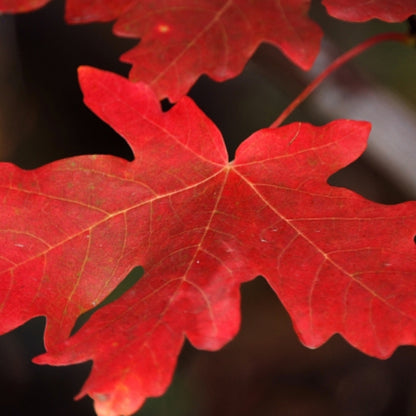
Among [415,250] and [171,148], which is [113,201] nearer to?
[171,148]

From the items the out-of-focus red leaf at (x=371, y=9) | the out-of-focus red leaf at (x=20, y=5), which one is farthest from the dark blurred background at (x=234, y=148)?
the out-of-focus red leaf at (x=371, y=9)

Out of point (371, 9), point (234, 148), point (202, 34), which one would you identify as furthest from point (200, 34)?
point (234, 148)

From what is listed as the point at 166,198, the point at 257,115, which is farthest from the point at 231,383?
the point at 166,198

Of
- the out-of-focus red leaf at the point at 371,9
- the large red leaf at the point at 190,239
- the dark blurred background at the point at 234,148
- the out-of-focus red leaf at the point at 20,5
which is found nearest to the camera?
the large red leaf at the point at 190,239

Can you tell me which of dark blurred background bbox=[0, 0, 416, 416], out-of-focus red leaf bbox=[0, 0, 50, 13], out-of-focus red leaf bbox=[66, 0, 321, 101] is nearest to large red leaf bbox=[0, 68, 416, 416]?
out-of-focus red leaf bbox=[66, 0, 321, 101]

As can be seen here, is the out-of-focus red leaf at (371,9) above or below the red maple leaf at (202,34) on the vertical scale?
above

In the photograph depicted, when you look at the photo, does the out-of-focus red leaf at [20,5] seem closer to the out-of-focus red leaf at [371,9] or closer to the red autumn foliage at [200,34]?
the red autumn foliage at [200,34]
